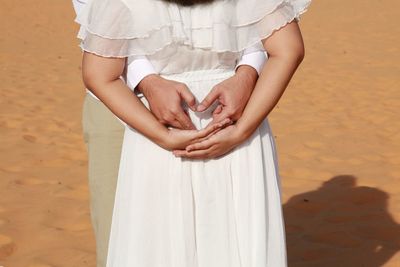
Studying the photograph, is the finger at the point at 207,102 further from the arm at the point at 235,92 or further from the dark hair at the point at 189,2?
the dark hair at the point at 189,2

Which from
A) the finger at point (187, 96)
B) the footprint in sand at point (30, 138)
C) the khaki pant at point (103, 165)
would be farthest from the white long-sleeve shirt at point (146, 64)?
the footprint in sand at point (30, 138)

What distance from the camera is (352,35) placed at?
492 inches

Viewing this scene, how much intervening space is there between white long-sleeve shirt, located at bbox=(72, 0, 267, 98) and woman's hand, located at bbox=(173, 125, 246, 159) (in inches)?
9.4

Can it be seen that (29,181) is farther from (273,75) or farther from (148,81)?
(273,75)

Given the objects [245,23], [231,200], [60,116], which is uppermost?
[245,23]

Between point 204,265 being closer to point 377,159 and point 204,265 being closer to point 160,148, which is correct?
point 160,148

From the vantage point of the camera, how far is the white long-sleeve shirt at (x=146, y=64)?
2.12m

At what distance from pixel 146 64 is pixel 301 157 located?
4028 mm

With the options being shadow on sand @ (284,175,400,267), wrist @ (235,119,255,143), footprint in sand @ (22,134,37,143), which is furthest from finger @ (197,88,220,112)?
footprint in sand @ (22,134,37,143)

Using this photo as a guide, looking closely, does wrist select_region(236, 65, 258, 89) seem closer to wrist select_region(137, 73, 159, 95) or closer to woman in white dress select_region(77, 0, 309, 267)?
woman in white dress select_region(77, 0, 309, 267)

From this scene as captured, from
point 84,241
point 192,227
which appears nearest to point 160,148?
point 192,227

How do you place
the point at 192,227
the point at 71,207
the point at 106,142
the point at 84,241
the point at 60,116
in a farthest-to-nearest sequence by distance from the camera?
the point at 60,116 < the point at 71,207 < the point at 84,241 < the point at 106,142 < the point at 192,227

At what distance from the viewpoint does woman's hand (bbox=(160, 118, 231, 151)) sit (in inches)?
80.4

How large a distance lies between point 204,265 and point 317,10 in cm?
1456
